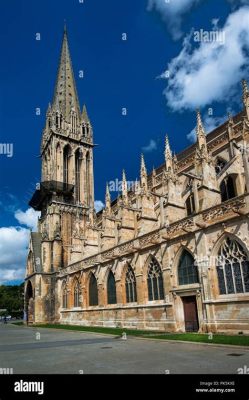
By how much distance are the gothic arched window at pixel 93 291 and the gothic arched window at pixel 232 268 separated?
15.4 m

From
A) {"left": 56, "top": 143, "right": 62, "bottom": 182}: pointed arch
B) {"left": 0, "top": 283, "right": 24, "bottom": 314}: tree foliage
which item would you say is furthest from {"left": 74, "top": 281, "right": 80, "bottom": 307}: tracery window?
{"left": 0, "top": 283, "right": 24, "bottom": 314}: tree foliage

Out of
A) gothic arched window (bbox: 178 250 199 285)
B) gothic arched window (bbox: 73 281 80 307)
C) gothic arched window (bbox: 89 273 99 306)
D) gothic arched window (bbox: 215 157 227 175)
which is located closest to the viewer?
gothic arched window (bbox: 178 250 199 285)

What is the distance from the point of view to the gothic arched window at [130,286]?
77.1 ft

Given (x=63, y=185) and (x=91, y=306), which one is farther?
(x=63, y=185)

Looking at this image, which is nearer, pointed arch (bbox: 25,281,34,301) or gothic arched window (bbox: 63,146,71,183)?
pointed arch (bbox: 25,281,34,301)

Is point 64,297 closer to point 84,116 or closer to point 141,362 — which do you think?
point 84,116

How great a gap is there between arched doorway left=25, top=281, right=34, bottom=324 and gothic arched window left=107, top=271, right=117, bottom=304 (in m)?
18.6

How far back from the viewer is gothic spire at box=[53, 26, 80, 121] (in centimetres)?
5278

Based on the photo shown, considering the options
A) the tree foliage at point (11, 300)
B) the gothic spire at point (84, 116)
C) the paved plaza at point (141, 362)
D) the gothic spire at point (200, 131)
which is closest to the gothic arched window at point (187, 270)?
the paved plaza at point (141, 362)

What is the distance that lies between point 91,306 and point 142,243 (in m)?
11.0

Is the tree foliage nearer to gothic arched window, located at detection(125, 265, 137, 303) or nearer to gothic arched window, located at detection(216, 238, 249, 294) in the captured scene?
gothic arched window, located at detection(125, 265, 137, 303)
